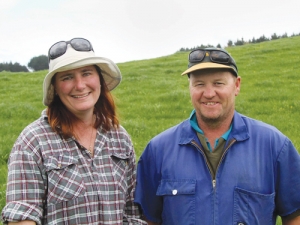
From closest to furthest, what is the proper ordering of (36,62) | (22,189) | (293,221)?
1. (22,189)
2. (293,221)
3. (36,62)

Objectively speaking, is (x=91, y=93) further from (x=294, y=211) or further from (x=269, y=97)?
(x=269, y=97)

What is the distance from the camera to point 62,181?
11.0 ft

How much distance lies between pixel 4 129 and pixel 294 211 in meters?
8.43

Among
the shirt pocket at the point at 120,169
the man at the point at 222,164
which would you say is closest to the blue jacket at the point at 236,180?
the man at the point at 222,164

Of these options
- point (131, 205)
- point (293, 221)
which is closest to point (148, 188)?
point (131, 205)

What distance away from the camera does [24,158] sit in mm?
3197

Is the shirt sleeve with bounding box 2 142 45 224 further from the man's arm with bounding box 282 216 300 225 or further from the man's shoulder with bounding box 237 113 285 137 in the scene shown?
the man's arm with bounding box 282 216 300 225

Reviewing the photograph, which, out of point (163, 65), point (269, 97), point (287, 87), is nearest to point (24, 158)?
point (269, 97)

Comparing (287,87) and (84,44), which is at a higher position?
(84,44)

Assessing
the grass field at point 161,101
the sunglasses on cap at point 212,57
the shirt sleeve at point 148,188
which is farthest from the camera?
the grass field at point 161,101

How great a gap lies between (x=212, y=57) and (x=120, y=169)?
4.09ft

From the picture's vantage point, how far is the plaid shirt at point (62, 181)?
318 cm

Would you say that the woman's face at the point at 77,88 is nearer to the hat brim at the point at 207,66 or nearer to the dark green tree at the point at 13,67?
the hat brim at the point at 207,66

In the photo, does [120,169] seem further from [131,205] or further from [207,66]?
[207,66]
